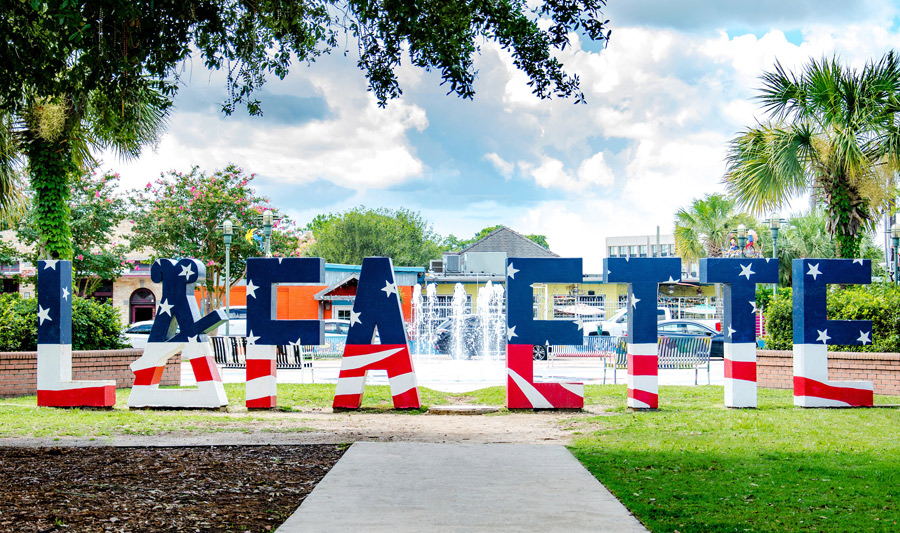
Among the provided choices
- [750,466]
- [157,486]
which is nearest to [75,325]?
[157,486]

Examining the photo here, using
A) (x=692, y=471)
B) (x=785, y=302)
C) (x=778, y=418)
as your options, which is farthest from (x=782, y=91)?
(x=692, y=471)

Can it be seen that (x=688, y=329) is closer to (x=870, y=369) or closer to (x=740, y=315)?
(x=870, y=369)

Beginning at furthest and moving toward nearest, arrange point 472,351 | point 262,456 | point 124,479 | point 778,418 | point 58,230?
point 472,351
point 58,230
point 778,418
point 262,456
point 124,479

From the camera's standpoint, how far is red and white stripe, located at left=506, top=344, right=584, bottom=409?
11.5 metres

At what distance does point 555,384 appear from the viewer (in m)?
11.7

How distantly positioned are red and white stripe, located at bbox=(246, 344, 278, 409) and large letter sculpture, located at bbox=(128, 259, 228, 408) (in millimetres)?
505

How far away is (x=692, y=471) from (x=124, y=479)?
16.1ft

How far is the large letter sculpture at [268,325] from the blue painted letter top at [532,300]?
2803 millimetres

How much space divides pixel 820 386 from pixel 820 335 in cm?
76

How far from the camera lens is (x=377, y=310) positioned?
1155cm

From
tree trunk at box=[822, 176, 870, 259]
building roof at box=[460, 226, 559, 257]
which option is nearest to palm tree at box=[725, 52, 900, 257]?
tree trunk at box=[822, 176, 870, 259]

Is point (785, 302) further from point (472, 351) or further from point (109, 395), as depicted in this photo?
point (109, 395)

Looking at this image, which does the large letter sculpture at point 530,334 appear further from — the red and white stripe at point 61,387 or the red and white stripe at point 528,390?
the red and white stripe at point 61,387

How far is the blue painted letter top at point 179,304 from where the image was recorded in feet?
38.0
